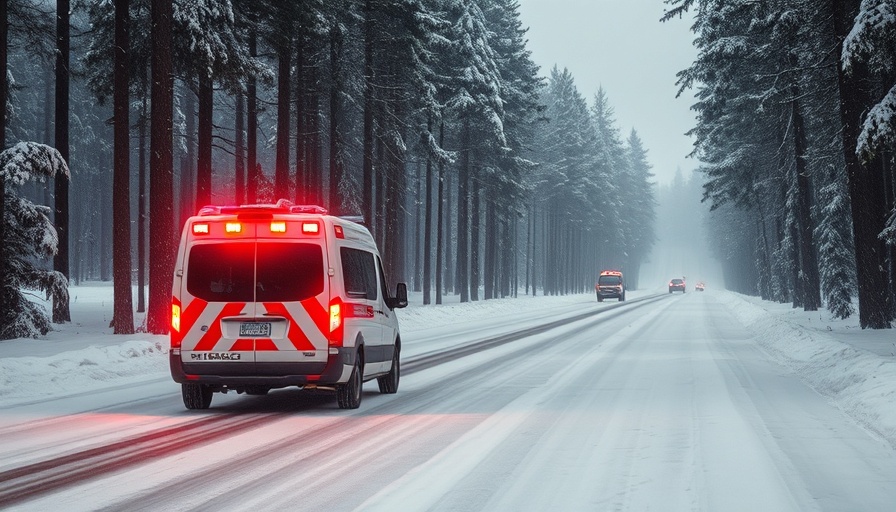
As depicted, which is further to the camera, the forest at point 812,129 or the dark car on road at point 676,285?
the dark car on road at point 676,285

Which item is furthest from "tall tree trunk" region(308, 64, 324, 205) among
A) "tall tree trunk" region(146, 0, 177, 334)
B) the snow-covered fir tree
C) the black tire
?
the black tire

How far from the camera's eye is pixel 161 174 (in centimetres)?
2178

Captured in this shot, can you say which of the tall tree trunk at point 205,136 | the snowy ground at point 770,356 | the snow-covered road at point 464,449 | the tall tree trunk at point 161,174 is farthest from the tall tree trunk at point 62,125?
the snow-covered road at point 464,449

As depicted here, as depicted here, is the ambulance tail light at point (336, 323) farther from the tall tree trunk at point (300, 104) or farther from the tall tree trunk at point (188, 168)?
the tall tree trunk at point (188, 168)

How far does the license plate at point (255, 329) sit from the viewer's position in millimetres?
11000

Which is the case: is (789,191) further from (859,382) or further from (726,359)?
(859,382)

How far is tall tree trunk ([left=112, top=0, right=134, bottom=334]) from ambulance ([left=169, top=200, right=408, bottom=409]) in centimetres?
1136

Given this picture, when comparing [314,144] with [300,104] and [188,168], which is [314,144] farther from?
[188,168]

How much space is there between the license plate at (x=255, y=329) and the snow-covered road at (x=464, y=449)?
94 cm

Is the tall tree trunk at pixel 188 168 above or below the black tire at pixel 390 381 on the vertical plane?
above

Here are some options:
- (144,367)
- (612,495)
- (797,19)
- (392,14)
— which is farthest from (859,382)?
(392,14)

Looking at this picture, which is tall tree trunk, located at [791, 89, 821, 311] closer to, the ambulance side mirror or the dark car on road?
the ambulance side mirror

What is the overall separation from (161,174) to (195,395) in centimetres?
1130

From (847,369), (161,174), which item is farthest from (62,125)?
(847,369)
